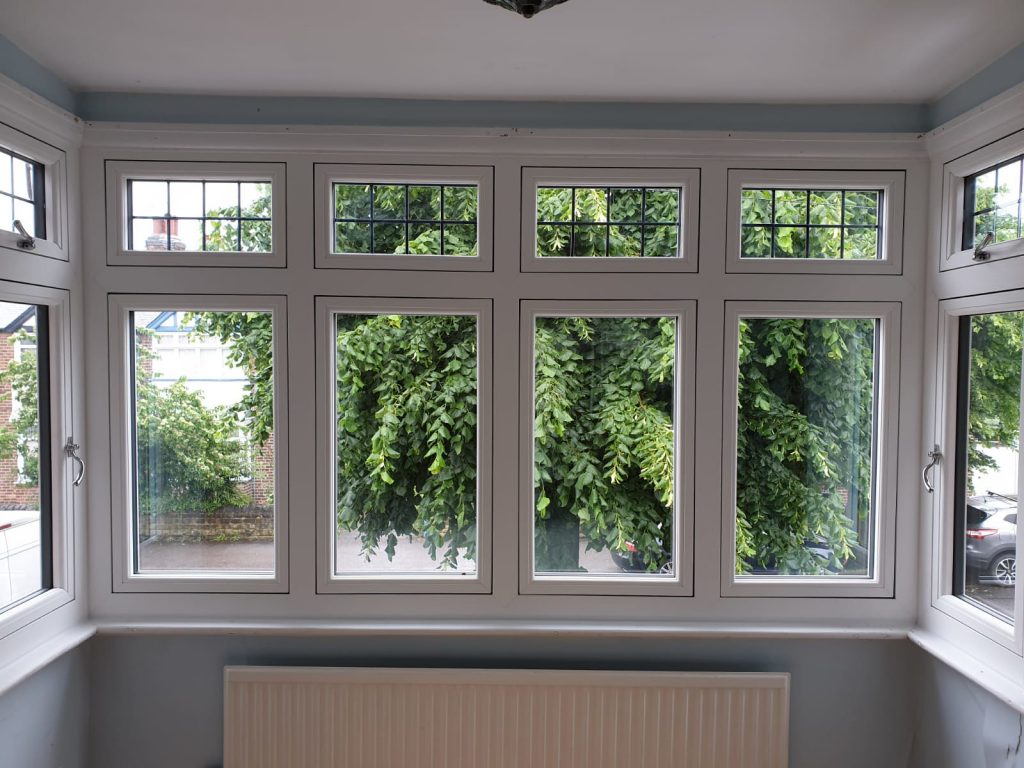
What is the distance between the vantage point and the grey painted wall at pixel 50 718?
2.26 meters

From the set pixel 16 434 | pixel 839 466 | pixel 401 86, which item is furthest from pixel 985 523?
pixel 16 434

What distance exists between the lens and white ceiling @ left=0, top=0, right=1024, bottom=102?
6.48ft

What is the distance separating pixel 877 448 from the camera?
273cm

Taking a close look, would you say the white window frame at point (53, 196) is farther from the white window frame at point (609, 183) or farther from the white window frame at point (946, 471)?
the white window frame at point (946, 471)

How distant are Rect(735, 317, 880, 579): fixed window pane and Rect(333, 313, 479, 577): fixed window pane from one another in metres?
1.11

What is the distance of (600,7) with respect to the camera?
1.95 m

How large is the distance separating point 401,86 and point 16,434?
1.83 metres

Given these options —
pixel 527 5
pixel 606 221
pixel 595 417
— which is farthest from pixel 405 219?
pixel 527 5

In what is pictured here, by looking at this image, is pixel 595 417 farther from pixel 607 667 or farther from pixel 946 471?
pixel 946 471

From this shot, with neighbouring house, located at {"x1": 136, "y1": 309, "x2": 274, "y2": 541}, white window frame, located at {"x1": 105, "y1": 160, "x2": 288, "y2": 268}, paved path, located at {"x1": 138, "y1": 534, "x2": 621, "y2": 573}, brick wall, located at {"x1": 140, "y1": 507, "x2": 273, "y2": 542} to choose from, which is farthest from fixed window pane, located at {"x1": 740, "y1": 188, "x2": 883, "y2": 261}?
brick wall, located at {"x1": 140, "y1": 507, "x2": 273, "y2": 542}

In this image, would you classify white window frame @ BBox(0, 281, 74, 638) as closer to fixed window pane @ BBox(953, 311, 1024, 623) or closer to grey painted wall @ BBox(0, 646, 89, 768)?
grey painted wall @ BBox(0, 646, 89, 768)

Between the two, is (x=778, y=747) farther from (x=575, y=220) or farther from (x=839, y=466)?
(x=575, y=220)

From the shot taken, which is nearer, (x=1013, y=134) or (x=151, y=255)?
(x=1013, y=134)

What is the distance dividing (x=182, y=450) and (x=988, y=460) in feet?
9.92
